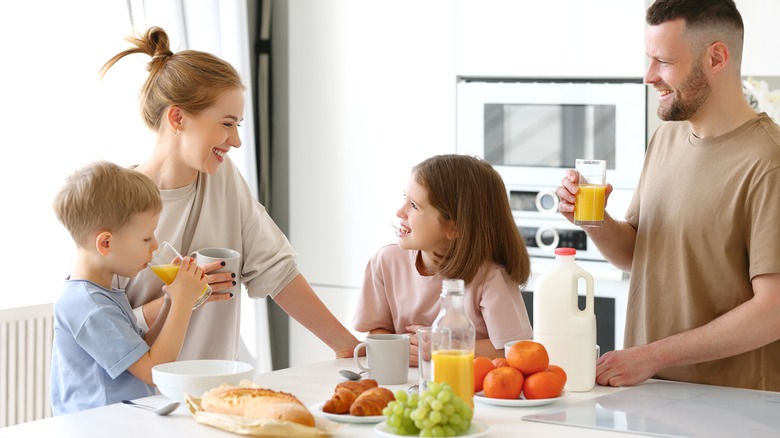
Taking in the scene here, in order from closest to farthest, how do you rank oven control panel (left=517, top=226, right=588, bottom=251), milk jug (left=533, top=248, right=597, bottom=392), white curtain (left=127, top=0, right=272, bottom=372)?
milk jug (left=533, top=248, right=597, bottom=392), oven control panel (left=517, top=226, right=588, bottom=251), white curtain (left=127, top=0, right=272, bottom=372)

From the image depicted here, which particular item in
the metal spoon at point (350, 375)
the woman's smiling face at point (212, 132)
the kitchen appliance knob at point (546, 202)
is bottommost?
the metal spoon at point (350, 375)

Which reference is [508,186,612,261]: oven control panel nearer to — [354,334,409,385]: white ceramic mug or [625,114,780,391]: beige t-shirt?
[625,114,780,391]: beige t-shirt

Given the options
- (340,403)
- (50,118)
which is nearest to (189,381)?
(340,403)

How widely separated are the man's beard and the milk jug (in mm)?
552

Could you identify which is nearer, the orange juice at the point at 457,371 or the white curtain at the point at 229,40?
the orange juice at the point at 457,371

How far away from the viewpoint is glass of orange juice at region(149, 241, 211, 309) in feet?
6.70

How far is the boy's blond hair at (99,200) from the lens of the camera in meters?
2.03

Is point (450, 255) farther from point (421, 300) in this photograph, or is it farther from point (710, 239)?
point (710, 239)

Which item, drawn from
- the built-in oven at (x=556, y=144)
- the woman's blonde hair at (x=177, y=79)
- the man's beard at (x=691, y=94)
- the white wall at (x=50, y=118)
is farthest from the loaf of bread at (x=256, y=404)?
the built-in oven at (x=556, y=144)

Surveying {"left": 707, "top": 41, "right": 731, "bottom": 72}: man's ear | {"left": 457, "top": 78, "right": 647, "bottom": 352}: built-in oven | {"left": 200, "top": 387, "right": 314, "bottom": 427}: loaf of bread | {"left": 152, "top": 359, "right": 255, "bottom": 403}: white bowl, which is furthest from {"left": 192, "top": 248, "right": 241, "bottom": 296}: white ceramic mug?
{"left": 457, "top": 78, "right": 647, "bottom": 352}: built-in oven

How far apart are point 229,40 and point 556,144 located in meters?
1.38

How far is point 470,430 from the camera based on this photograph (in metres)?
1.50

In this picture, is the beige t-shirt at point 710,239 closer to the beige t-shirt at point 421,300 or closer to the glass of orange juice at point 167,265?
the beige t-shirt at point 421,300

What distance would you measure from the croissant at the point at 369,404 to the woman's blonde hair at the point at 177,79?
3.22ft
